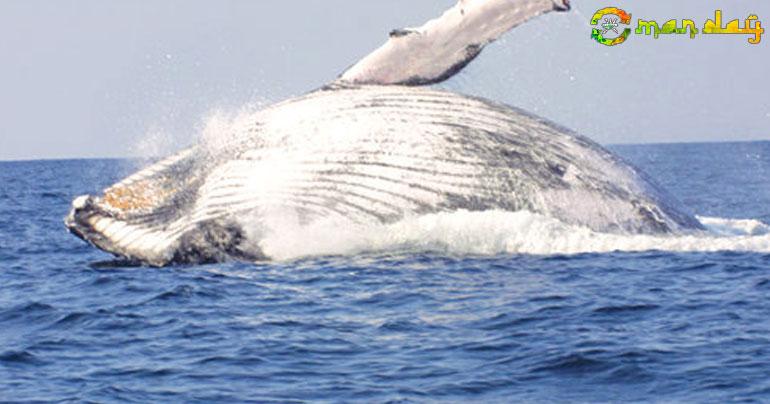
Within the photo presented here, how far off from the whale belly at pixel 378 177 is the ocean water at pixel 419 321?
25 cm

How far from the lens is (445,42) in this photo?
13.7 metres

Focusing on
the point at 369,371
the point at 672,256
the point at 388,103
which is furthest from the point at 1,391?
the point at 672,256

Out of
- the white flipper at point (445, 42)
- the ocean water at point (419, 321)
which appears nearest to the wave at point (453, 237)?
the ocean water at point (419, 321)

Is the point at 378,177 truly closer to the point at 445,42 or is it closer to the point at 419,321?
the point at 445,42

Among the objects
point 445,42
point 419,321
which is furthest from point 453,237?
point 419,321

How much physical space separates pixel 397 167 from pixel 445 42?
54.7 inches

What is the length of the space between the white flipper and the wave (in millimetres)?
1601

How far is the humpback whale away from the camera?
1362 centimetres

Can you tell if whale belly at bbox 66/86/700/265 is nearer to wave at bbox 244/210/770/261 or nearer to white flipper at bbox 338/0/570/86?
wave at bbox 244/210/770/261

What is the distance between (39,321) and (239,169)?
9.44 ft

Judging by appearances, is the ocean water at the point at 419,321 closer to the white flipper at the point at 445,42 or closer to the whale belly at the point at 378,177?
the whale belly at the point at 378,177

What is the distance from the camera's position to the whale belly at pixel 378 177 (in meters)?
13.6

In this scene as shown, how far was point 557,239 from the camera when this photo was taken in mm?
13867

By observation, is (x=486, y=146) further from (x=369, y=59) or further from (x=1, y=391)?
(x=1, y=391)
